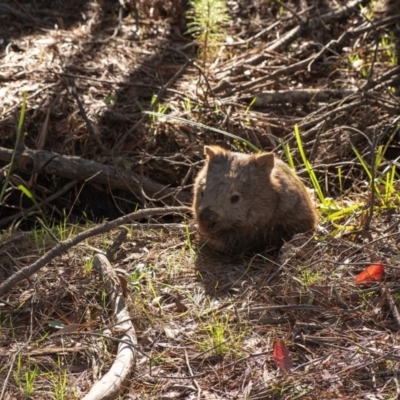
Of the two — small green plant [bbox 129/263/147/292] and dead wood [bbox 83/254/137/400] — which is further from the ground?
dead wood [bbox 83/254/137/400]

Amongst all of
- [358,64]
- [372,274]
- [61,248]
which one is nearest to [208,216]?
[61,248]

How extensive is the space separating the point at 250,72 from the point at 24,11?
2578 mm

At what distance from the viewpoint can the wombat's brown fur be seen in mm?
5961

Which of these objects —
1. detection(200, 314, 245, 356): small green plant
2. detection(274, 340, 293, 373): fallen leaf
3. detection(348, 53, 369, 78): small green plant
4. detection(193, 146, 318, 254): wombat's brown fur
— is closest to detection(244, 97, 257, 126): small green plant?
detection(348, 53, 369, 78): small green plant

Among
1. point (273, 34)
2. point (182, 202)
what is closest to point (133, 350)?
point (182, 202)

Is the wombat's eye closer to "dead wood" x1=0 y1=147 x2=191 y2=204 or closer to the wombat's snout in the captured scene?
the wombat's snout

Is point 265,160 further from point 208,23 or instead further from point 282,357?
point 208,23

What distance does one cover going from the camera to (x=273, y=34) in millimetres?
8883

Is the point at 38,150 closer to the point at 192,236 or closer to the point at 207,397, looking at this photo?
the point at 192,236

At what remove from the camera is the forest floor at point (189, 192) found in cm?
450

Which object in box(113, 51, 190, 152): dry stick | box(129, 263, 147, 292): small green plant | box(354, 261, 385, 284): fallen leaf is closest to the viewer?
box(354, 261, 385, 284): fallen leaf

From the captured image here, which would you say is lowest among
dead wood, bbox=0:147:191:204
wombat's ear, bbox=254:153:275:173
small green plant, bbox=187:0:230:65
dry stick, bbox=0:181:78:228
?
dry stick, bbox=0:181:78:228

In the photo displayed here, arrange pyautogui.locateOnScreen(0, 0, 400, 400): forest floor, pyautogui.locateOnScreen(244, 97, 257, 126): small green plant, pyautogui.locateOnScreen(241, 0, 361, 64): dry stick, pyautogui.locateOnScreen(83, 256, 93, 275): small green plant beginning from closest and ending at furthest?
pyautogui.locateOnScreen(0, 0, 400, 400): forest floor → pyautogui.locateOnScreen(83, 256, 93, 275): small green plant → pyautogui.locateOnScreen(244, 97, 257, 126): small green plant → pyautogui.locateOnScreen(241, 0, 361, 64): dry stick

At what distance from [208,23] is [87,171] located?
198cm
